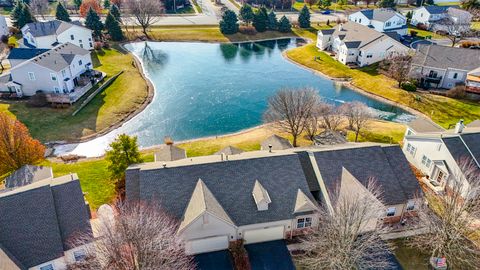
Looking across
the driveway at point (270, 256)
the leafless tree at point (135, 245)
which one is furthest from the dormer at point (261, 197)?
the leafless tree at point (135, 245)

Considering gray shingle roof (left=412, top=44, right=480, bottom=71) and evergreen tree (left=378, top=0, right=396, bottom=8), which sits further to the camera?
evergreen tree (left=378, top=0, right=396, bottom=8)

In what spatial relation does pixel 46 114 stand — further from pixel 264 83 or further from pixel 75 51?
pixel 264 83

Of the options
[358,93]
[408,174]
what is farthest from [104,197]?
[358,93]

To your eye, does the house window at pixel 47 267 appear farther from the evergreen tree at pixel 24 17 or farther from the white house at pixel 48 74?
the evergreen tree at pixel 24 17

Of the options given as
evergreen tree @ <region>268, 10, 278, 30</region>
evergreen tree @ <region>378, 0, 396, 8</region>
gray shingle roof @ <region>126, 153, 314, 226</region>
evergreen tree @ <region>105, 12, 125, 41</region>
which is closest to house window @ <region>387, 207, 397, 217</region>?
gray shingle roof @ <region>126, 153, 314, 226</region>

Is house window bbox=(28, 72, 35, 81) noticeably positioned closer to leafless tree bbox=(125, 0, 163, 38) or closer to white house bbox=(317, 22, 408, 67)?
leafless tree bbox=(125, 0, 163, 38)

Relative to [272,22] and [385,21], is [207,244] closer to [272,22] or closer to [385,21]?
[385,21]

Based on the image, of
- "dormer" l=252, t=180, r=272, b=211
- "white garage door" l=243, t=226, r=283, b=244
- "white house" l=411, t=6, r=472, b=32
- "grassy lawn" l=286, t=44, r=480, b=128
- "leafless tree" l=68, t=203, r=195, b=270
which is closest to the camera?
"leafless tree" l=68, t=203, r=195, b=270
